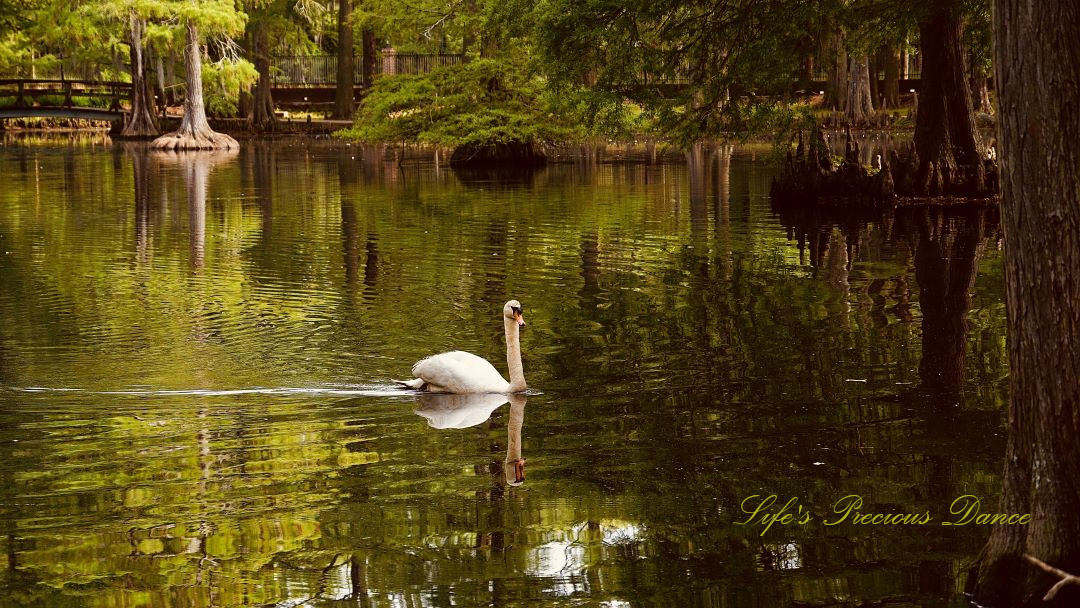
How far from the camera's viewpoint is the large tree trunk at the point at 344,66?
51.3 metres

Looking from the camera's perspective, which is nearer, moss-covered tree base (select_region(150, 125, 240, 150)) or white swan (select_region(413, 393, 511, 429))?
white swan (select_region(413, 393, 511, 429))

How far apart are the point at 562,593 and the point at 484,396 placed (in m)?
3.99

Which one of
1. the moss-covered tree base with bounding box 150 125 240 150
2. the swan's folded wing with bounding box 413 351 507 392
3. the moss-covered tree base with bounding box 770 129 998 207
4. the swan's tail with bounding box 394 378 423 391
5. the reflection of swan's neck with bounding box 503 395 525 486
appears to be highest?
the moss-covered tree base with bounding box 150 125 240 150

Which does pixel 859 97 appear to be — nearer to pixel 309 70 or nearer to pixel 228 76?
pixel 228 76

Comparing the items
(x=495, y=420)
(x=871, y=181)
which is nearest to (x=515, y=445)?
(x=495, y=420)

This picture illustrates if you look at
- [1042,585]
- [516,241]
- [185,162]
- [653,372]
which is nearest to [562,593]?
[1042,585]

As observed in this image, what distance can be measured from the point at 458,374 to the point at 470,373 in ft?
0.33

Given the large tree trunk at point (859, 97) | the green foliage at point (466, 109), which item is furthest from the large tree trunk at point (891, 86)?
the green foliage at point (466, 109)

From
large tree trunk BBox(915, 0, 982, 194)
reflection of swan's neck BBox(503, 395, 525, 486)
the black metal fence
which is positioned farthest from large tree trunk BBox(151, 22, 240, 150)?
reflection of swan's neck BBox(503, 395, 525, 486)

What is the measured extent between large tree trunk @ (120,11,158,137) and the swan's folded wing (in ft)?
139

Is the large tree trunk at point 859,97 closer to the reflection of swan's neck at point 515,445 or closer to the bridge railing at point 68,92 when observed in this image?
the bridge railing at point 68,92

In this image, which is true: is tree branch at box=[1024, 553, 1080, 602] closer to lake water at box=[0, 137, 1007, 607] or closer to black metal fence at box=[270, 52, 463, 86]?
lake water at box=[0, 137, 1007, 607]

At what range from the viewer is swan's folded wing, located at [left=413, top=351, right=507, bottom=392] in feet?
31.9

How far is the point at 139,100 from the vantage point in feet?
169
